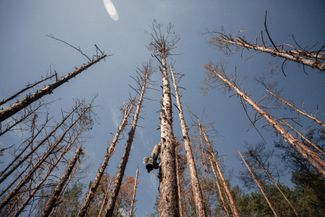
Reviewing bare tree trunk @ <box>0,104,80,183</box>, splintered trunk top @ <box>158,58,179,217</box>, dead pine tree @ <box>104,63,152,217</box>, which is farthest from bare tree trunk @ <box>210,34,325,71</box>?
bare tree trunk @ <box>0,104,80,183</box>

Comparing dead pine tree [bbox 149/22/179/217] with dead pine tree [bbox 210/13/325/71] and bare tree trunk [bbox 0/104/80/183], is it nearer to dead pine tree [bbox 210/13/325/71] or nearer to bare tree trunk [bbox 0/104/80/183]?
dead pine tree [bbox 210/13/325/71]

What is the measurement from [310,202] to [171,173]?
26.3 meters

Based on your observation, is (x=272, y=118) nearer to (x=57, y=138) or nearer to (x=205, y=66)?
(x=205, y=66)

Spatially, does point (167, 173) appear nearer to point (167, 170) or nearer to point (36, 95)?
point (167, 170)

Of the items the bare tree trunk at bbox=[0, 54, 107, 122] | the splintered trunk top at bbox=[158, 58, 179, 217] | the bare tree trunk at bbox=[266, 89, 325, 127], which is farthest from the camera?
the bare tree trunk at bbox=[266, 89, 325, 127]

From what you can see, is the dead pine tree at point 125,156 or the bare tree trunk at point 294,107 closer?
the dead pine tree at point 125,156

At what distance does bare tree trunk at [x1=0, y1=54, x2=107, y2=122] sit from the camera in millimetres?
5566

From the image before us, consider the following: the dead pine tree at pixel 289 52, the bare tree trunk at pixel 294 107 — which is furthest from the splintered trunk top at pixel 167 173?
the bare tree trunk at pixel 294 107

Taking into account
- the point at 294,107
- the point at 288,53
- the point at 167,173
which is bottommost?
the point at 167,173

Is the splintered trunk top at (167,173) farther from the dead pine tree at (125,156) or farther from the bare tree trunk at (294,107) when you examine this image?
the bare tree trunk at (294,107)

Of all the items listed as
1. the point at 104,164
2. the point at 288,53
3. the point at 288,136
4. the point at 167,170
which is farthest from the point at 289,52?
the point at 104,164

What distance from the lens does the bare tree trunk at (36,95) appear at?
5.57 metres

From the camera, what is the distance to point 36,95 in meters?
6.68

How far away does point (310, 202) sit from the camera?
67.2 ft
